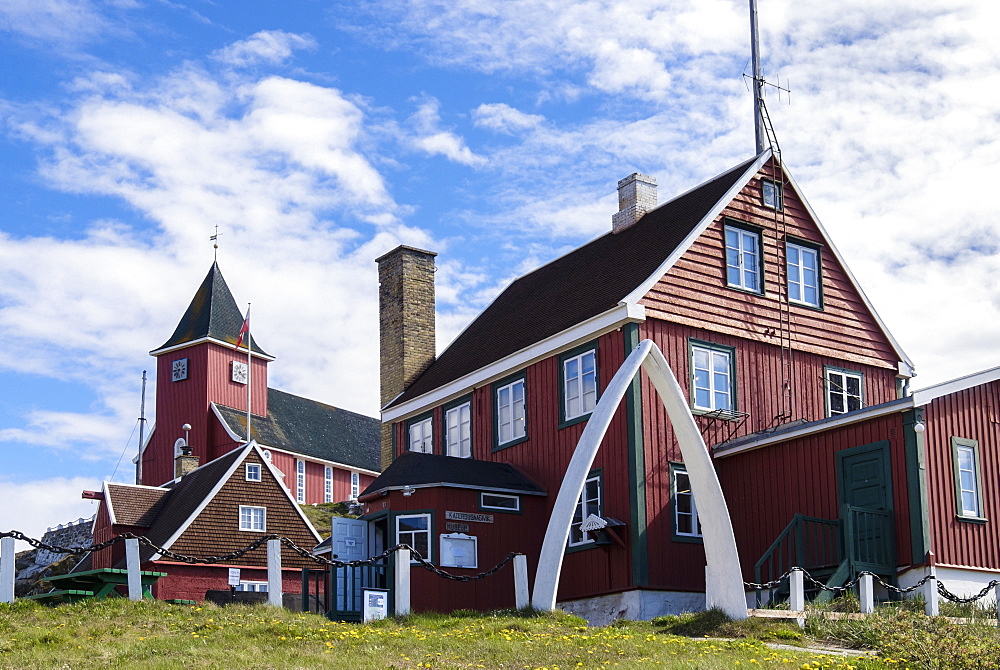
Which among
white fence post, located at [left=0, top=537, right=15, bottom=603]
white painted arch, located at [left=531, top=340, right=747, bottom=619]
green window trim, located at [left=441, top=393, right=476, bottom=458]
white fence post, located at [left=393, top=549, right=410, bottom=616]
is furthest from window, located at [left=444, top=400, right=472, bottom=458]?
white fence post, located at [left=0, top=537, right=15, bottom=603]

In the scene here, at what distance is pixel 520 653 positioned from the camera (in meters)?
15.8

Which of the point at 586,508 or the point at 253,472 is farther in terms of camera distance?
the point at 253,472

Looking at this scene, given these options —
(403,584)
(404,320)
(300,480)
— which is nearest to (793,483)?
(403,584)

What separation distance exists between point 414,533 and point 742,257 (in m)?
9.33

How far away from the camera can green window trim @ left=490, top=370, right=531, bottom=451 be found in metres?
28.4

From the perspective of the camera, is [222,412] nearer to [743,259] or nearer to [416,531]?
[416,531]

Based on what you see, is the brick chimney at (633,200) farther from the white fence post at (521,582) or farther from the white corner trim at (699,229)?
the white fence post at (521,582)

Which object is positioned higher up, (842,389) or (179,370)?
(179,370)

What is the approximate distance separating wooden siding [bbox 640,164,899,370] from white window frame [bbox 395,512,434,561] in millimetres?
6199

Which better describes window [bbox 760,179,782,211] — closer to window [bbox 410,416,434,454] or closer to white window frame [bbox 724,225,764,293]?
white window frame [bbox 724,225,764,293]

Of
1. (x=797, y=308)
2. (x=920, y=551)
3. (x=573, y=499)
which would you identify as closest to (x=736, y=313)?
(x=797, y=308)

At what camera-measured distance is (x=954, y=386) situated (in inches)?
908

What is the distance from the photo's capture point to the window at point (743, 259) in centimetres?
2775

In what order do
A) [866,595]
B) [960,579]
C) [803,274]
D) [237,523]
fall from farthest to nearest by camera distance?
1. [237,523]
2. [803,274]
3. [960,579]
4. [866,595]
